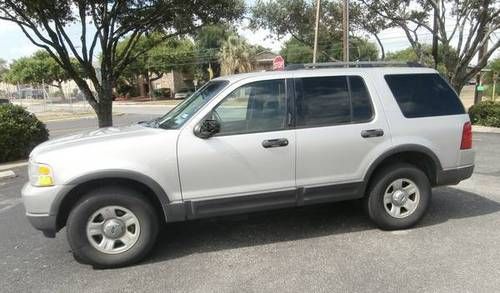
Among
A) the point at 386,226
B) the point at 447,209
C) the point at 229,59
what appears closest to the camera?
the point at 386,226

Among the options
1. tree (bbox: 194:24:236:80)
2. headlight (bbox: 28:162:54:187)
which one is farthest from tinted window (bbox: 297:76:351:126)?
tree (bbox: 194:24:236:80)

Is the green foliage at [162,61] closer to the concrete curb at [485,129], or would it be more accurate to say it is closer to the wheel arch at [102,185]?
the concrete curb at [485,129]

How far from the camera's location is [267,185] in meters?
4.56

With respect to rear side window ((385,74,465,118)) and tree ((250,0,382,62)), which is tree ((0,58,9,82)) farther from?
rear side window ((385,74,465,118))

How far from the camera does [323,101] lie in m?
4.76

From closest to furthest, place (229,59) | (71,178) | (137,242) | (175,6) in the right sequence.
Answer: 1. (71,178)
2. (137,242)
3. (175,6)
4. (229,59)

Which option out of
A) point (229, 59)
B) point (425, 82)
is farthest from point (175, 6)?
point (229, 59)

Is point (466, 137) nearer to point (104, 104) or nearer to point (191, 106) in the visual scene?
point (191, 106)

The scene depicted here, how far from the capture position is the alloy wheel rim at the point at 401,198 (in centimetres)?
504

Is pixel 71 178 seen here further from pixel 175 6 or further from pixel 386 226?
pixel 175 6

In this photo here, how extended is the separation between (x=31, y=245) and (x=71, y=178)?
4.97 feet

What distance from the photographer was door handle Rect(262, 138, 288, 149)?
177 inches

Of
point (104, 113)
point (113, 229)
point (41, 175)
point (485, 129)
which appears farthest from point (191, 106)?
point (485, 129)

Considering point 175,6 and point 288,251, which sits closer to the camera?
point 288,251
